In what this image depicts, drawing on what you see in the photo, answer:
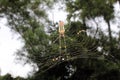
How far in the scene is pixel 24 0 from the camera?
13.5 metres

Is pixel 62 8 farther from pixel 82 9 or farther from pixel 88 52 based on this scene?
pixel 88 52

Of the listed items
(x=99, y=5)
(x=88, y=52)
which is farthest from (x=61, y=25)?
(x=99, y=5)

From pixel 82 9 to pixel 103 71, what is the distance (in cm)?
281

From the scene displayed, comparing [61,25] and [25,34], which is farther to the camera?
[25,34]

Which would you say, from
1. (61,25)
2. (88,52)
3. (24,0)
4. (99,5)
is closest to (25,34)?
(24,0)

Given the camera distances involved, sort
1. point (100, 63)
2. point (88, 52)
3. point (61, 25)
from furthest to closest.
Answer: point (100, 63) < point (88, 52) < point (61, 25)

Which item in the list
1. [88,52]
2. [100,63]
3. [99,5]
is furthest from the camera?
[99,5]

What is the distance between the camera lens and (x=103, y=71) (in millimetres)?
12820

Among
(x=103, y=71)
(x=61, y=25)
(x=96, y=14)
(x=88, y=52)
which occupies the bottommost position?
(x=103, y=71)

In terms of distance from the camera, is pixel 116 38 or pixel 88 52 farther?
pixel 116 38

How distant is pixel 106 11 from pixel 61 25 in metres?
7.05

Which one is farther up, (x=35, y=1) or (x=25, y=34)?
(x=35, y=1)

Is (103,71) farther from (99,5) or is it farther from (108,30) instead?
(99,5)

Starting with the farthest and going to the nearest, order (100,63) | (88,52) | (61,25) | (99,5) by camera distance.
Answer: (99,5) → (100,63) → (88,52) → (61,25)
